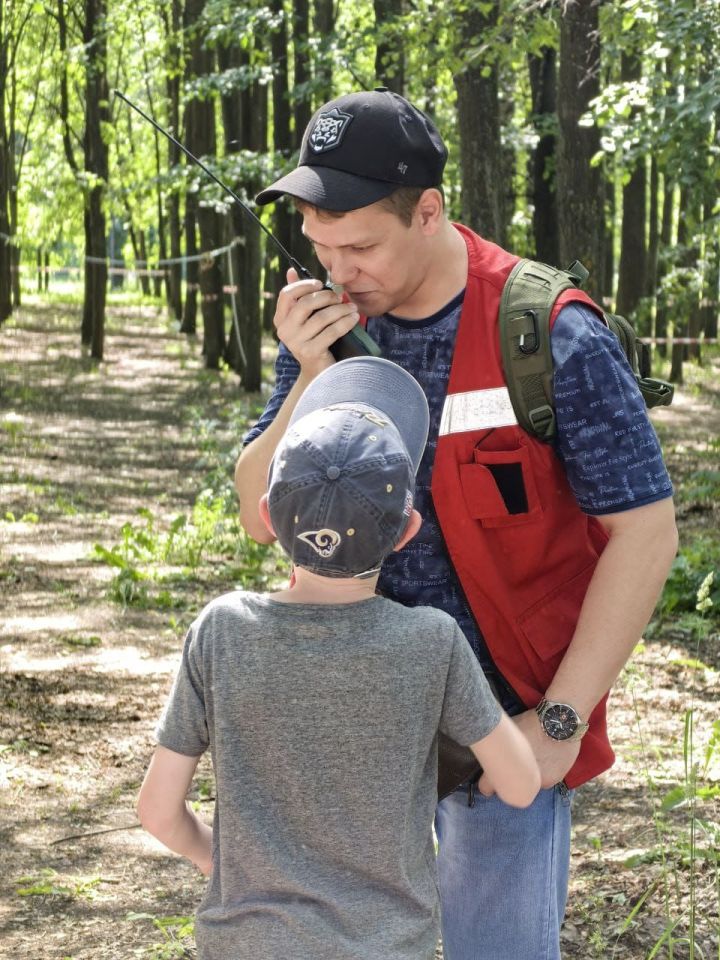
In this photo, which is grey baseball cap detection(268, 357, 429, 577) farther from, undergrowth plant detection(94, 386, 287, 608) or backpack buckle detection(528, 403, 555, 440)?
undergrowth plant detection(94, 386, 287, 608)

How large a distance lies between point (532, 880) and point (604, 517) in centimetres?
A: 65

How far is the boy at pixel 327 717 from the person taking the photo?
72.1 inches

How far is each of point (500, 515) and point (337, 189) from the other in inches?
23.9

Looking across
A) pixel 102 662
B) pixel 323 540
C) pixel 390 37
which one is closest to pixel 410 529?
pixel 323 540

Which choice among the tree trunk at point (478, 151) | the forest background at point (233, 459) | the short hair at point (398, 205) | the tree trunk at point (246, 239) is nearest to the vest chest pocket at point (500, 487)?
the short hair at point (398, 205)

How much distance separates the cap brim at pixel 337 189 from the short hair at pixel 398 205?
0.05 feet

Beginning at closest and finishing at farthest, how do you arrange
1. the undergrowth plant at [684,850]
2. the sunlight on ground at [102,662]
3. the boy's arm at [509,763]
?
the boy's arm at [509,763], the undergrowth plant at [684,850], the sunlight on ground at [102,662]

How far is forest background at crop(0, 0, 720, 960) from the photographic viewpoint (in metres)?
4.25

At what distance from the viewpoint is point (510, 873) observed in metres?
2.30

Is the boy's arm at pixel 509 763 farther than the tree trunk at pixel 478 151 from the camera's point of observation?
No

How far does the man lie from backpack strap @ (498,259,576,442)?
2 centimetres

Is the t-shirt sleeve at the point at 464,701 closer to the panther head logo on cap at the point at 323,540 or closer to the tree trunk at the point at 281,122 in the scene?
the panther head logo on cap at the point at 323,540

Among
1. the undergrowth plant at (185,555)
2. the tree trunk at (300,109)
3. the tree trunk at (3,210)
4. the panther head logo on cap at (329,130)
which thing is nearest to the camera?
the panther head logo on cap at (329,130)

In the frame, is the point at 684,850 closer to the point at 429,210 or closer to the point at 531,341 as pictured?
the point at 531,341
